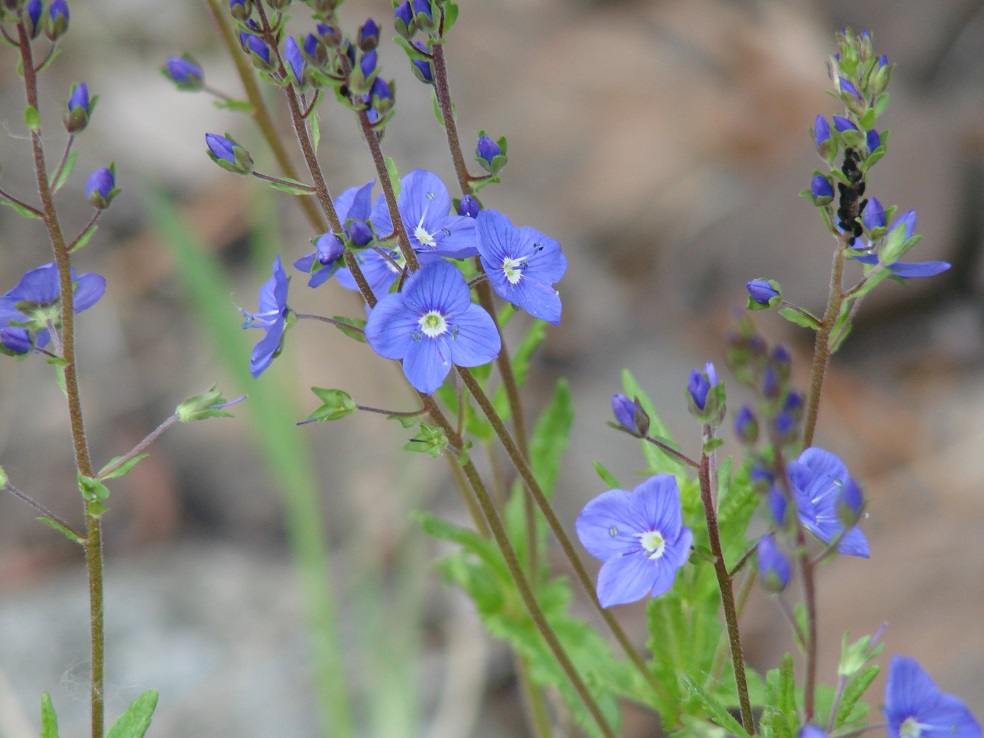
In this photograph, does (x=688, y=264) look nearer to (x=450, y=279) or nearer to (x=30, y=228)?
(x=30, y=228)

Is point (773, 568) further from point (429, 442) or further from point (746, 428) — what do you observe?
point (429, 442)

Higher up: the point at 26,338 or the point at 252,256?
the point at 252,256

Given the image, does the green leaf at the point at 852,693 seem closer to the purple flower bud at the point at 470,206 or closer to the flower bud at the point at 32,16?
the purple flower bud at the point at 470,206

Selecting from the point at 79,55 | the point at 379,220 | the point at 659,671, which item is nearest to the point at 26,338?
the point at 379,220

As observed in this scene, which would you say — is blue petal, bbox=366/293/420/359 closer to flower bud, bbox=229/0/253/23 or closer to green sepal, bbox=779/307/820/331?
flower bud, bbox=229/0/253/23

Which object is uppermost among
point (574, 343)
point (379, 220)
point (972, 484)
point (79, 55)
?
point (79, 55)

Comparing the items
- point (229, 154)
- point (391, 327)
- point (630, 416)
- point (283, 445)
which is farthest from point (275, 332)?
point (283, 445)
